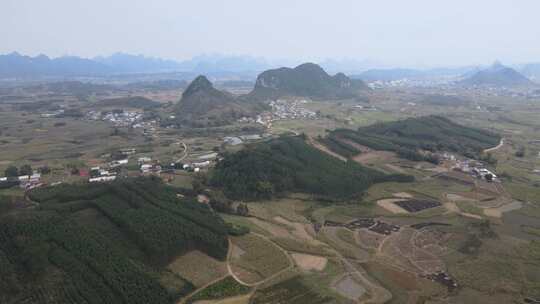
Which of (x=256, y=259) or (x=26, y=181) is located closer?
(x=256, y=259)

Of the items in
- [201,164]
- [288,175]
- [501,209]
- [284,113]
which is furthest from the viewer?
[284,113]

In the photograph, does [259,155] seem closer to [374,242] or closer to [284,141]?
[284,141]

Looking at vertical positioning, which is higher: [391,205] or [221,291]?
[221,291]

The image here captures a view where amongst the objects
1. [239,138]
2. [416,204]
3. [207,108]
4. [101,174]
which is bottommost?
[416,204]

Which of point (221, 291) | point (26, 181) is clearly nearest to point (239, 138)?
point (26, 181)

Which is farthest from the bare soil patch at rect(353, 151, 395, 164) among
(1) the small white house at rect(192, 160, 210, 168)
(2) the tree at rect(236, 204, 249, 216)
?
(2) the tree at rect(236, 204, 249, 216)

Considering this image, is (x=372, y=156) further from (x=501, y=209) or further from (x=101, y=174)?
(x=101, y=174)
